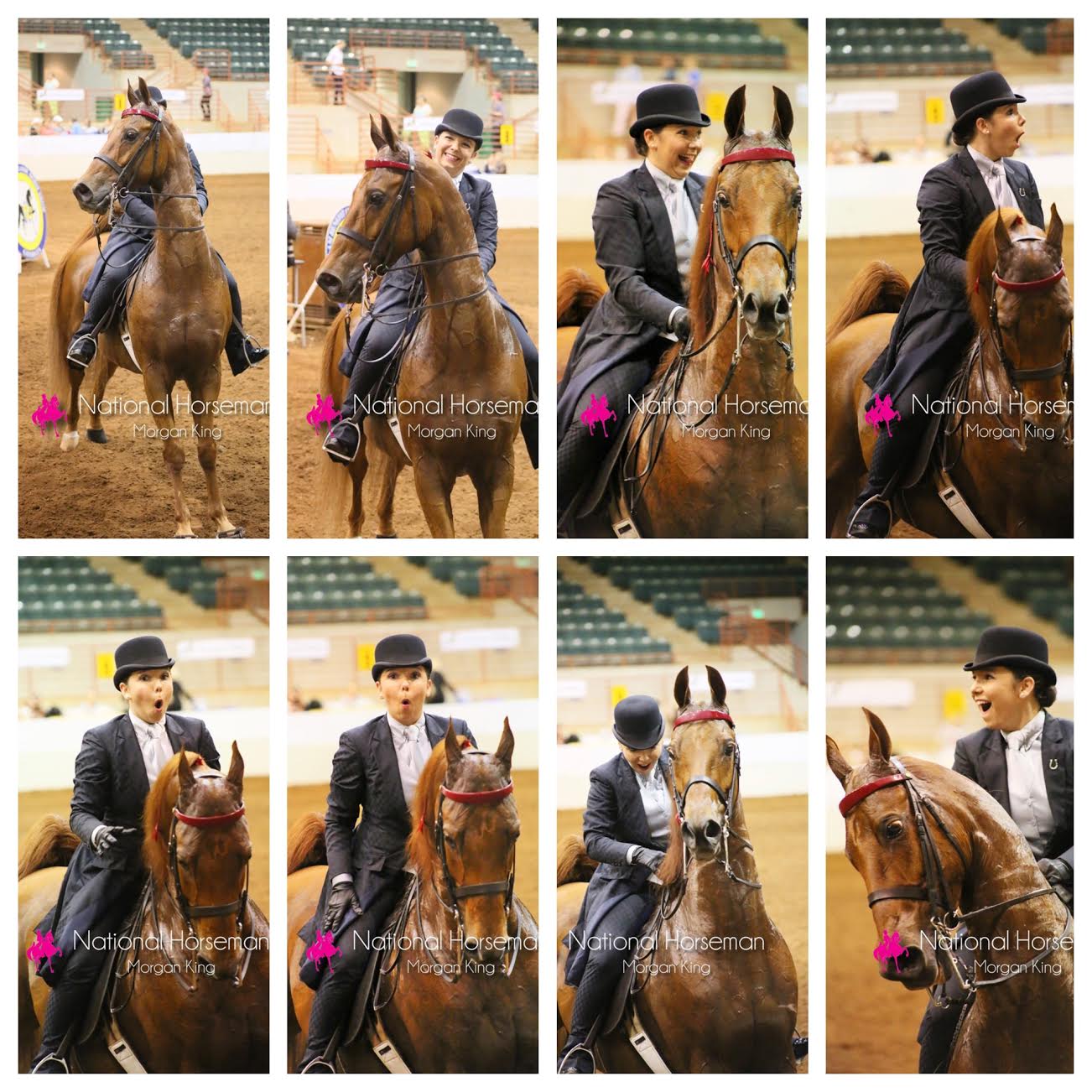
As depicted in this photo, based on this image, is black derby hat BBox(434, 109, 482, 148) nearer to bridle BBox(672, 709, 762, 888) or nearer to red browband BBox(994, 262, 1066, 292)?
red browband BBox(994, 262, 1066, 292)

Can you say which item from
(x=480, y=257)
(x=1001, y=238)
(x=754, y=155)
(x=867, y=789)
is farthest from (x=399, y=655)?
(x=1001, y=238)

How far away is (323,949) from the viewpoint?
4.75 m

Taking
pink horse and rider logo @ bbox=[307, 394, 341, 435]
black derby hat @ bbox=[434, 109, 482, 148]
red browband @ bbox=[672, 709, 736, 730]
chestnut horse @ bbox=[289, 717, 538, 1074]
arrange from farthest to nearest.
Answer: pink horse and rider logo @ bbox=[307, 394, 341, 435] < black derby hat @ bbox=[434, 109, 482, 148] < red browband @ bbox=[672, 709, 736, 730] < chestnut horse @ bbox=[289, 717, 538, 1074]

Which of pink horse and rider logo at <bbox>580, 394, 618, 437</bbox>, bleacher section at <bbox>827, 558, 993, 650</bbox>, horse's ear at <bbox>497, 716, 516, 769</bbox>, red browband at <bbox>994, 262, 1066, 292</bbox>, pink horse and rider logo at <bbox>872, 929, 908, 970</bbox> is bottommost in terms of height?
pink horse and rider logo at <bbox>872, 929, 908, 970</bbox>

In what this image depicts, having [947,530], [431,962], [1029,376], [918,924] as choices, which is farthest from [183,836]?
[1029,376]

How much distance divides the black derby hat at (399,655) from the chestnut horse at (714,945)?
776 millimetres

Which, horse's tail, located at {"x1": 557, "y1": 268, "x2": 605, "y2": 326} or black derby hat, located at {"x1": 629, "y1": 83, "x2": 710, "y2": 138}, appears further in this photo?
horse's tail, located at {"x1": 557, "y1": 268, "x2": 605, "y2": 326}

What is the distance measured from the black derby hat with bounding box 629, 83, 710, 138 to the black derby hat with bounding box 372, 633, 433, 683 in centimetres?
167

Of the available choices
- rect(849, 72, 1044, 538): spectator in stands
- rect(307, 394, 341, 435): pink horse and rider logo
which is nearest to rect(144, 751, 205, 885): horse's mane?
rect(307, 394, 341, 435): pink horse and rider logo

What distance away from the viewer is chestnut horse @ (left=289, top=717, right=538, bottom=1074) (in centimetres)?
462

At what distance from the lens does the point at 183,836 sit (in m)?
4.68

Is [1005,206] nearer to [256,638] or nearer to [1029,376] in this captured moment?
[1029,376]

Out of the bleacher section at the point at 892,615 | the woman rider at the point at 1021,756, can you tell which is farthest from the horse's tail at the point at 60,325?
the woman rider at the point at 1021,756
